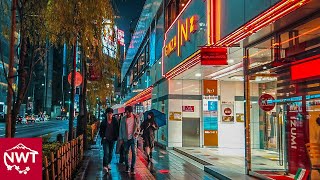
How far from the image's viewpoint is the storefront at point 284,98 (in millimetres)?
9055

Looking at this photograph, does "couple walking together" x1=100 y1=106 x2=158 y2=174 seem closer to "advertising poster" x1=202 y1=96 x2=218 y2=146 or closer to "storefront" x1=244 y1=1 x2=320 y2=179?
"storefront" x1=244 y1=1 x2=320 y2=179

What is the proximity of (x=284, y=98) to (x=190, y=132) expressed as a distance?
11.6 meters

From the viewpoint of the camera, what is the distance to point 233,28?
35.8 feet

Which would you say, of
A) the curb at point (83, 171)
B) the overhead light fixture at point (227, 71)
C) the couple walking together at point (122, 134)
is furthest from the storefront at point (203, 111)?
the couple walking together at point (122, 134)

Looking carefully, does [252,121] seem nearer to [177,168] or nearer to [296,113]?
[296,113]

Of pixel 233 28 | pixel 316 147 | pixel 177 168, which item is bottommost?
pixel 177 168

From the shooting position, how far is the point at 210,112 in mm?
21656

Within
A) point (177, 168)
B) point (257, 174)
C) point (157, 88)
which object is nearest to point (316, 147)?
point (257, 174)

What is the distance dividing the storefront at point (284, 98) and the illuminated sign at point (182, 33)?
3.89 m

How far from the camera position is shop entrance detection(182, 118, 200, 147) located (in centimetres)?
2162

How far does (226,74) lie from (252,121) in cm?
732

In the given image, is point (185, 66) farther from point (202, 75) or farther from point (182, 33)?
point (202, 75)

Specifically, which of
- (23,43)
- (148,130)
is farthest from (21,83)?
(148,130)

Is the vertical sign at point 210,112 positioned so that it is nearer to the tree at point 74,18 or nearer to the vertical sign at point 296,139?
the vertical sign at point 296,139
